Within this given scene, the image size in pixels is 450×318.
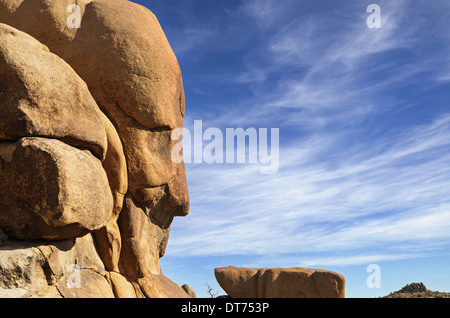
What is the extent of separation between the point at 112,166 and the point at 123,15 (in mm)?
3636

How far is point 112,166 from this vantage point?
940 cm

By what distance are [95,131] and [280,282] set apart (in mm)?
9873

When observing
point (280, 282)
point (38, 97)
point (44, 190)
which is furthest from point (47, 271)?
point (280, 282)

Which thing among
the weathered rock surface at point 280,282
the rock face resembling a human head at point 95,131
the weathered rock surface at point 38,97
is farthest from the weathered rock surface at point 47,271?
the weathered rock surface at point 280,282

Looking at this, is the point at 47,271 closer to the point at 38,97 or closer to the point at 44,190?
the point at 44,190

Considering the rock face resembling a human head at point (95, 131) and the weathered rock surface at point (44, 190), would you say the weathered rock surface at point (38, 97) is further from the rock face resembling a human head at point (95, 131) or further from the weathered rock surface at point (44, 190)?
the weathered rock surface at point (44, 190)

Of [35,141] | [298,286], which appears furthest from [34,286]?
[298,286]

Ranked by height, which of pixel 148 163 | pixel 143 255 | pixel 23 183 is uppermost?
pixel 148 163

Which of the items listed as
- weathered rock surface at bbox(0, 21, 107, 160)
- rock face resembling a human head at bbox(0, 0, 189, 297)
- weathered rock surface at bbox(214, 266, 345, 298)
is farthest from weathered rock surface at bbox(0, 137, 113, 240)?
weathered rock surface at bbox(214, 266, 345, 298)

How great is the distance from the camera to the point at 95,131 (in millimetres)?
7742

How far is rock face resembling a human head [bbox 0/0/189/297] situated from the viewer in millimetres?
6902

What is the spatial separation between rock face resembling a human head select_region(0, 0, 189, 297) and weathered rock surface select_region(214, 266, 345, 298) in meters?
4.95
